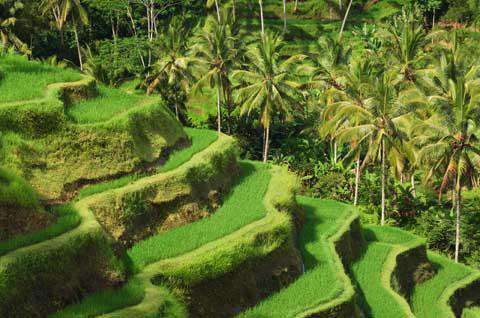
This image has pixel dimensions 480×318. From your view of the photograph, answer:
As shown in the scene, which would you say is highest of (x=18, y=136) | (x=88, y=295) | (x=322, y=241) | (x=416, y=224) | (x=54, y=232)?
(x=18, y=136)

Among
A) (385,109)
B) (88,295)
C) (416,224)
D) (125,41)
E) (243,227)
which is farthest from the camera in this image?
(125,41)

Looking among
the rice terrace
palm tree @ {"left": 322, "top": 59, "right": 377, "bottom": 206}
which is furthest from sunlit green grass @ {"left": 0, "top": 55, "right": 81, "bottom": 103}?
palm tree @ {"left": 322, "top": 59, "right": 377, "bottom": 206}

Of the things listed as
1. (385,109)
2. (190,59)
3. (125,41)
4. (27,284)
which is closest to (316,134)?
(190,59)

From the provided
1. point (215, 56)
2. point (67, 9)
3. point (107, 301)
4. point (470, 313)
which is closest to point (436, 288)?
point (470, 313)

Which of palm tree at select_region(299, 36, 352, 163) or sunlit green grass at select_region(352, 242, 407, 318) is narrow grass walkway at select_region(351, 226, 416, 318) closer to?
sunlit green grass at select_region(352, 242, 407, 318)

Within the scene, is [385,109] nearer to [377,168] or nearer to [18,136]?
[377,168]

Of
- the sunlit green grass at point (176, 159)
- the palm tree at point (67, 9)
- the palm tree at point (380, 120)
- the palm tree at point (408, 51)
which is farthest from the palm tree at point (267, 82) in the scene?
the sunlit green grass at point (176, 159)

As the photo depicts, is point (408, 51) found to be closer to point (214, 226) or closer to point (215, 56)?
point (215, 56)
